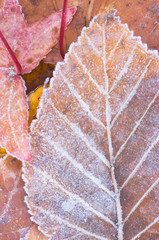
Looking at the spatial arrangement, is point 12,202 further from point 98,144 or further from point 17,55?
point 17,55

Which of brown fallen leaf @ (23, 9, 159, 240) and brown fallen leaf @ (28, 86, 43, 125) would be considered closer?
brown fallen leaf @ (23, 9, 159, 240)

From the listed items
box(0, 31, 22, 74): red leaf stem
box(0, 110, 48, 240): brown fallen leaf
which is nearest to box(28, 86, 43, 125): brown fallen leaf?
box(0, 110, 48, 240): brown fallen leaf

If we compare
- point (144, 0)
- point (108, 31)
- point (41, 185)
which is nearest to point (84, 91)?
point (108, 31)

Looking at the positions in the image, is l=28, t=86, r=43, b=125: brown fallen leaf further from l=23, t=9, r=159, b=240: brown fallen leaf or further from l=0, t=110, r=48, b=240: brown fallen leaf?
l=23, t=9, r=159, b=240: brown fallen leaf

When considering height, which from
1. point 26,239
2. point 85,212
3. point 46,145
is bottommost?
point 26,239

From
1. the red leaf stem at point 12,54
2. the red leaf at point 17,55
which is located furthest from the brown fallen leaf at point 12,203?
the red leaf stem at point 12,54

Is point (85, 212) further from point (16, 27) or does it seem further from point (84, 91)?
point (16, 27)

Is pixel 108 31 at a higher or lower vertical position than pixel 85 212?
higher
